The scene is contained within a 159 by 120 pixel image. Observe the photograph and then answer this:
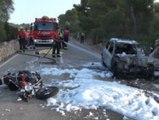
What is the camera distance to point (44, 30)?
45531 mm

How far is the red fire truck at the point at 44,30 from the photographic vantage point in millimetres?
45188

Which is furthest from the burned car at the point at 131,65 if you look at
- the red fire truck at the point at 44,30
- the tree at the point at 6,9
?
the tree at the point at 6,9

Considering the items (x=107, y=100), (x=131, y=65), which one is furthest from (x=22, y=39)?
Answer: (x=107, y=100)

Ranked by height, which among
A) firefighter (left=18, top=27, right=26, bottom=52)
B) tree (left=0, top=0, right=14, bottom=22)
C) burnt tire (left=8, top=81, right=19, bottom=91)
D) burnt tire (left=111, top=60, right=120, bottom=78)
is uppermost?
tree (left=0, top=0, right=14, bottom=22)

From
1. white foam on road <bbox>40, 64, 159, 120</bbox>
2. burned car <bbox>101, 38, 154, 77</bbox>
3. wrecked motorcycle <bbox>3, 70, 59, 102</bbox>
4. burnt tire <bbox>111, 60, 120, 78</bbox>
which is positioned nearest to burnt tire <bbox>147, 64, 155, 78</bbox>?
burned car <bbox>101, 38, 154, 77</bbox>

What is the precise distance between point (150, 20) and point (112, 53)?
21.6 meters

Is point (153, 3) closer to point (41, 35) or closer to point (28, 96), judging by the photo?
point (41, 35)

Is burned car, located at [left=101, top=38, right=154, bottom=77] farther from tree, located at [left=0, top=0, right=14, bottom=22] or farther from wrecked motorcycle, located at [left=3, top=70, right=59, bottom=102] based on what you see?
tree, located at [left=0, top=0, right=14, bottom=22]

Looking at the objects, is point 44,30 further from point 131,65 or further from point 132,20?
point 131,65

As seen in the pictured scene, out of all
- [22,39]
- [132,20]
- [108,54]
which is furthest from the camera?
[132,20]

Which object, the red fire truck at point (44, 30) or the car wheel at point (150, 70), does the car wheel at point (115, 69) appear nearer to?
the car wheel at point (150, 70)

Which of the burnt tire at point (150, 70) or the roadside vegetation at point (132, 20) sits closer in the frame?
the burnt tire at point (150, 70)

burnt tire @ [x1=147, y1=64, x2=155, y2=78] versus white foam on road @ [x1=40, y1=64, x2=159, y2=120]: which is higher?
white foam on road @ [x1=40, y1=64, x2=159, y2=120]

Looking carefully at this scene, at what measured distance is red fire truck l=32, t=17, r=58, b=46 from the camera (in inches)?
1779
